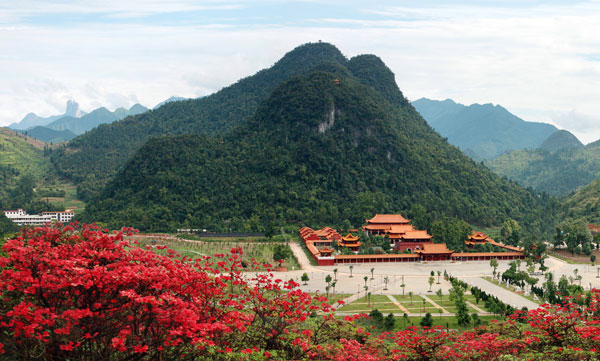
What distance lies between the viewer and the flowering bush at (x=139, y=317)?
10898 mm

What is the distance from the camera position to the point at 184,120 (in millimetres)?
155250

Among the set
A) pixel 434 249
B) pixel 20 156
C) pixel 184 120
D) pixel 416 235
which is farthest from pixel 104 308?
pixel 20 156

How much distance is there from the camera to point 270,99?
11244 centimetres

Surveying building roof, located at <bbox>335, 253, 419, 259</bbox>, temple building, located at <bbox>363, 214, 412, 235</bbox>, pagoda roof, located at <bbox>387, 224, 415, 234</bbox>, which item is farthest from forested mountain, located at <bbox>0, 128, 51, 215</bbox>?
pagoda roof, located at <bbox>387, 224, 415, 234</bbox>

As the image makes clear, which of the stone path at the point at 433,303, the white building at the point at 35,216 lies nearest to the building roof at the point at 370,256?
the stone path at the point at 433,303

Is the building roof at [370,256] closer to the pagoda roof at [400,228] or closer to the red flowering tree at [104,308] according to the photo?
the pagoda roof at [400,228]

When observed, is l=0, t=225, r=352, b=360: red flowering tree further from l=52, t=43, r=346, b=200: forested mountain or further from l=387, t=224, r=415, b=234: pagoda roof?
l=52, t=43, r=346, b=200: forested mountain

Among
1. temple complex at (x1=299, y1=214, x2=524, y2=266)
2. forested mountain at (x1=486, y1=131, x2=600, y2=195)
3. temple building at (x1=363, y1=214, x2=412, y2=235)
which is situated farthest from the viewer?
forested mountain at (x1=486, y1=131, x2=600, y2=195)

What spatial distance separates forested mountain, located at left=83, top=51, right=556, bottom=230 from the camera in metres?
80.6

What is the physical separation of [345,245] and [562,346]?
4781 centimetres

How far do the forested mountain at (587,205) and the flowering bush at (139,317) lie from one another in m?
78.8

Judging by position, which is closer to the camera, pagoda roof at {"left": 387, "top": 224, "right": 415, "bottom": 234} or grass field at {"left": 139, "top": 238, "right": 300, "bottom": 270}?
grass field at {"left": 139, "top": 238, "right": 300, "bottom": 270}

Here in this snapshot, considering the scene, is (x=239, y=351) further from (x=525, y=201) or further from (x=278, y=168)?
(x=525, y=201)

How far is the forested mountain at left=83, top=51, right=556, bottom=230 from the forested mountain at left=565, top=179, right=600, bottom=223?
4098 mm
